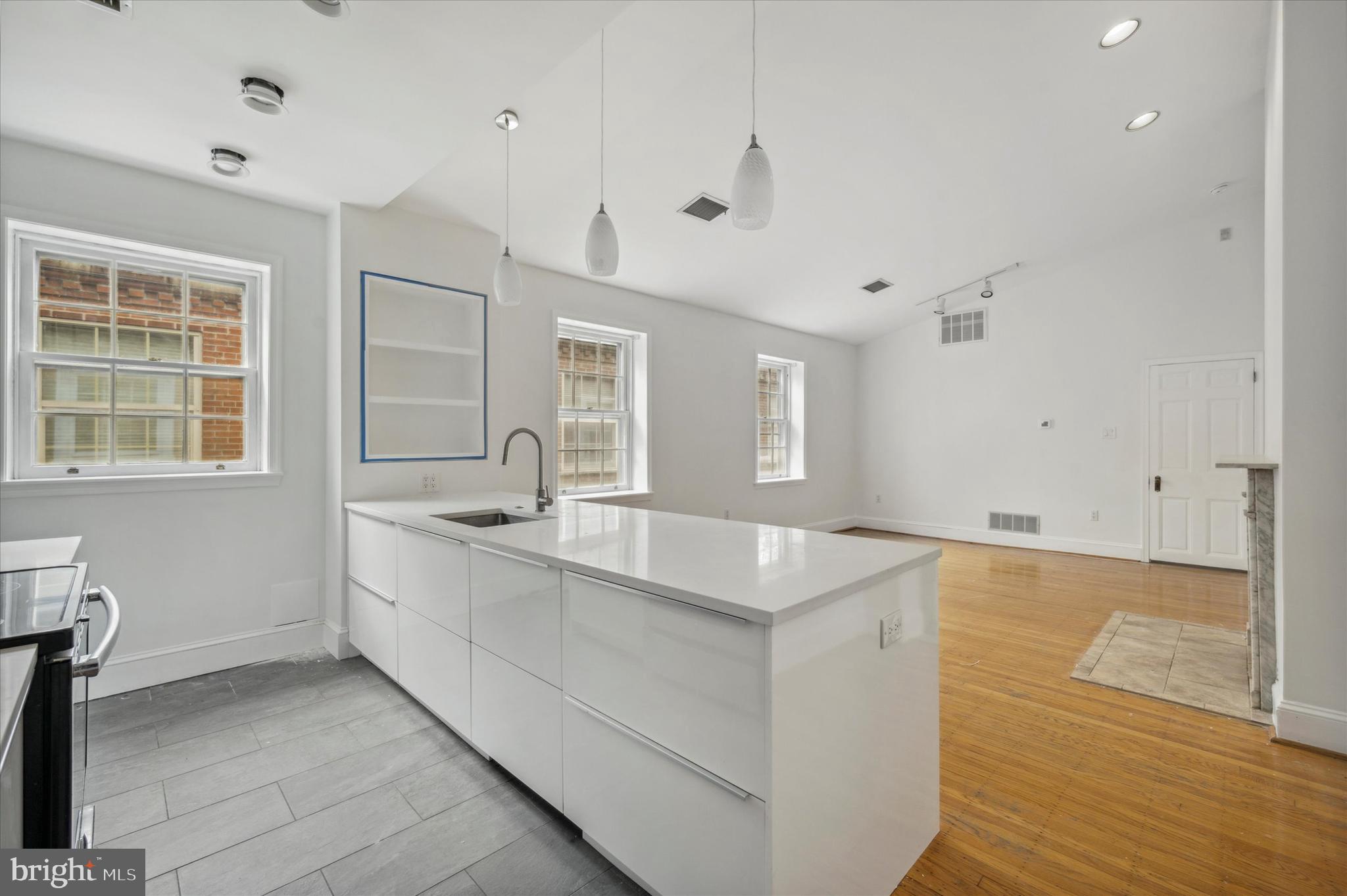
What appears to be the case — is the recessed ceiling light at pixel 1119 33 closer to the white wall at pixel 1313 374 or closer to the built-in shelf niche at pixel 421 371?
the white wall at pixel 1313 374

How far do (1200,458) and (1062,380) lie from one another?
1.38 m

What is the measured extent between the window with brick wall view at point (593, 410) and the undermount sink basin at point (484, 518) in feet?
5.09

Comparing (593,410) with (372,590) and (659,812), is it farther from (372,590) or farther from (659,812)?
(659,812)

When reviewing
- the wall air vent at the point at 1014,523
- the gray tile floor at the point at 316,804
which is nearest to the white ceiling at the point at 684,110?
the gray tile floor at the point at 316,804

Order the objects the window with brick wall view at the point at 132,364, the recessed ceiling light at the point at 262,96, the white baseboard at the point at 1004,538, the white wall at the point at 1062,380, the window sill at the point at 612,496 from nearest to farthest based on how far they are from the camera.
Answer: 1. the recessed ceiling light at the point at 262,96
2. the window with brick wall view at the point at 132,364
3. the window sill at the point at 612,496
4. the white wall at the point at 1062,380
5. the white baseboard at the point at 1004,538

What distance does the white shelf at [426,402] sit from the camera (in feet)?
10.9

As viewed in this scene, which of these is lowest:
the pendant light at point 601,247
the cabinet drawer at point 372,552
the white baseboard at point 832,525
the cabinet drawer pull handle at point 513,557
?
the white baseboard at point 832,525

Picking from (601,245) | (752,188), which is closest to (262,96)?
(601,245)

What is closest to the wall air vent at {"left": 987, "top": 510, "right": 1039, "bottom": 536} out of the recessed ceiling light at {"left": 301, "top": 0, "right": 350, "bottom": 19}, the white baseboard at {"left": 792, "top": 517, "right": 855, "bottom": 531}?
the white baseboard at {"left": 792, "top": 517, "right": 855, "bottom": 531}

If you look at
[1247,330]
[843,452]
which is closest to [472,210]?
[843,452]

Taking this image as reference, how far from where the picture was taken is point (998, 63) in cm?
304

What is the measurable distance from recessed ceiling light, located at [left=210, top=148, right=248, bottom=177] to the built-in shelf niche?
0.71 m

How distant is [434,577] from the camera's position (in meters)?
2.34

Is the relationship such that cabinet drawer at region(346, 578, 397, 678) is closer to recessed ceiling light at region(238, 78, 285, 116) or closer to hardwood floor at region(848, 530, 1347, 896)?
recessed ceiling light at region(238, 78, 285, 116)
